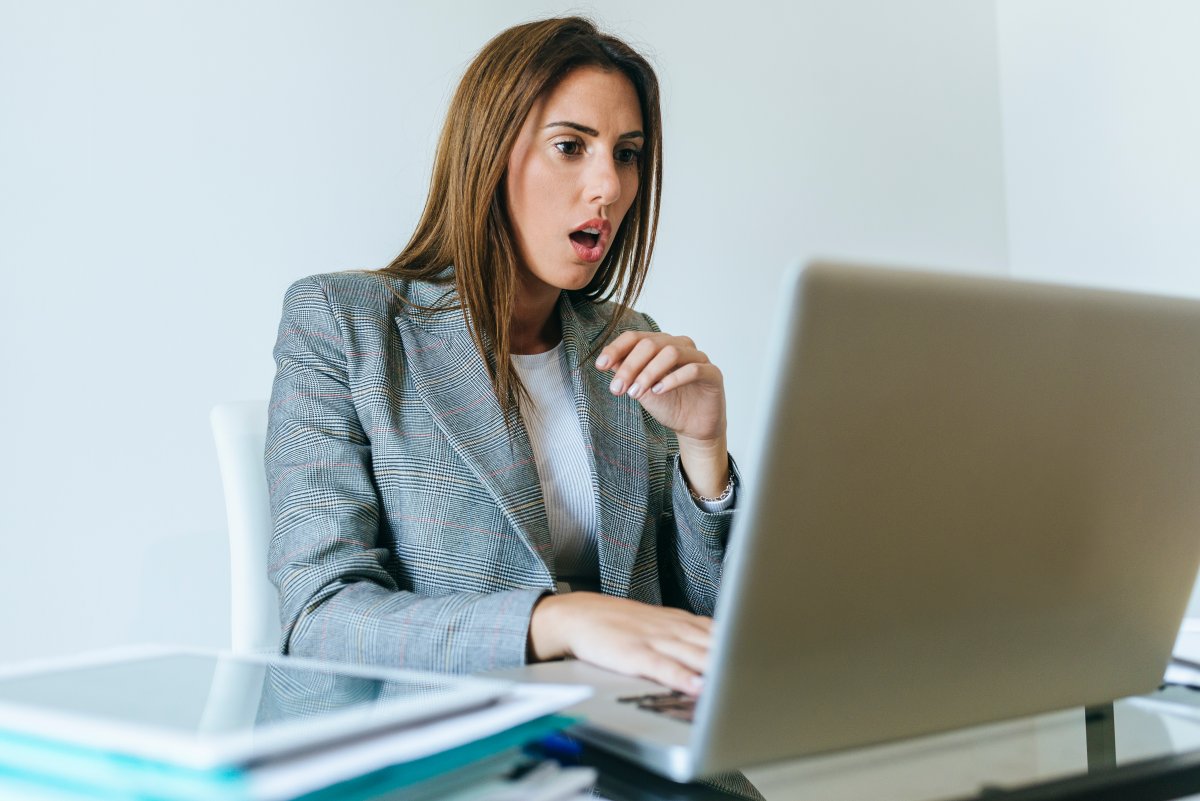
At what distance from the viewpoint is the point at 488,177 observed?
1.33m

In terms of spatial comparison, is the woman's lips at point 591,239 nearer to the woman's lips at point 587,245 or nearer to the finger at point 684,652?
the woman's lips at point 587,245

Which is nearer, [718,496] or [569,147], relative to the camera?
[718,496]

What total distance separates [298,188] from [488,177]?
2.26 ft

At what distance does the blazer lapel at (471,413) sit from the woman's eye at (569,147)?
0.82 ft

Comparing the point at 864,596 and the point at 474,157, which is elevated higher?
the point at 474,157

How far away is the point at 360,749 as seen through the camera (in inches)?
15.2

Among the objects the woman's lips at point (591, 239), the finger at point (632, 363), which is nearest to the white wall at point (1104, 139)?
the woman's lips at point (591, 239)

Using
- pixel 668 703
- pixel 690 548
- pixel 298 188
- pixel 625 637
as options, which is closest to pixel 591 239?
pixel 690 548

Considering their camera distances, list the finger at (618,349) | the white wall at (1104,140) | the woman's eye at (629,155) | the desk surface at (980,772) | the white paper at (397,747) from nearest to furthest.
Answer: the white paper at (397,747) → the desk surface at (980,772) → the finger at (618,349) → the woman's eye at (629,155) → the white wall at (1104,140)

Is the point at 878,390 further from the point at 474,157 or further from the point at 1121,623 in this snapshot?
the point at 474,157

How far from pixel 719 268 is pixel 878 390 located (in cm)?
202

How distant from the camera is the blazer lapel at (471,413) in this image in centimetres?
114

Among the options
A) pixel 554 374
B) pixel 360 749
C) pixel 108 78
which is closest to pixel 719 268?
pixel 554 374

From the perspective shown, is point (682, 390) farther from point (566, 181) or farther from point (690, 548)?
point (566, 181)
